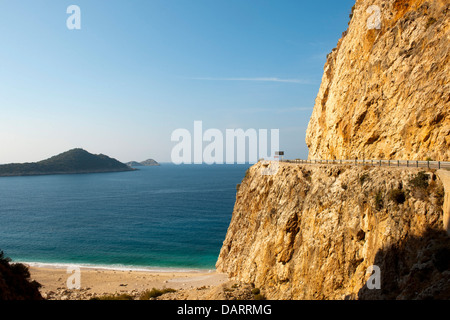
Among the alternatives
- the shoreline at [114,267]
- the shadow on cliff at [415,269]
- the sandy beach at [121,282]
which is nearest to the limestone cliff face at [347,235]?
the shadow on cliff at [415,269]

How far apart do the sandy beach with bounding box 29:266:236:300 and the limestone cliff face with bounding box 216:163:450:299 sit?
17.9 ft

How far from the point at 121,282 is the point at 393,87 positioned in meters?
39.5

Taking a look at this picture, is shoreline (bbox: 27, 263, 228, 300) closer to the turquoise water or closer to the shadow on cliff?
the turquoise water

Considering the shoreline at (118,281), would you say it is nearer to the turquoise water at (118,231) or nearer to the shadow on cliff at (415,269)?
the turquoise water at (118,231)

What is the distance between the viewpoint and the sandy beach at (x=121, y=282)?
30966 millimetres

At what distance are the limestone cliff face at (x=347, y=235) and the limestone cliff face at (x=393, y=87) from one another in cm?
568

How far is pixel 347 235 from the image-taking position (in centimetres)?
2014

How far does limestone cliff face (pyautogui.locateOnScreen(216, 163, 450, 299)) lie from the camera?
1428cm

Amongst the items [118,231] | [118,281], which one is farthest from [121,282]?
[118,231]

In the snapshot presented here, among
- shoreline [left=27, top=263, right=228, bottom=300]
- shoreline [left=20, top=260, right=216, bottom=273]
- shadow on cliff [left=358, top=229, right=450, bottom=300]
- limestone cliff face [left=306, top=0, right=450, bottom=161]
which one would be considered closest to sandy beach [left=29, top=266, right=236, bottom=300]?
shoreline [left=27, top=263, right=228, bottom=300]

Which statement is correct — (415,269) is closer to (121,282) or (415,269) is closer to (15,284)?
(15,284)
